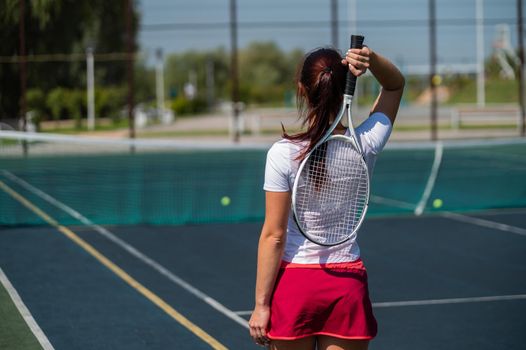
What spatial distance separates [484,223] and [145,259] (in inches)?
203

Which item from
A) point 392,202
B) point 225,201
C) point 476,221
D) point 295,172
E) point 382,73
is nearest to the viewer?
point 295,172

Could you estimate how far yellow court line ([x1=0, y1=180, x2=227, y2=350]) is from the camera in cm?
686

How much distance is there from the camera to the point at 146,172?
20703 mm

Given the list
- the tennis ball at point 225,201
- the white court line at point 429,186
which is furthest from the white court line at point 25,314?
the white court line at point 429,186

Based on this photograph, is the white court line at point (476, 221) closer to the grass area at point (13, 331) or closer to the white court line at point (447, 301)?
the white court line at point (447, 301)

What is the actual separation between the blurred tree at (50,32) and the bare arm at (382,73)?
23308mm

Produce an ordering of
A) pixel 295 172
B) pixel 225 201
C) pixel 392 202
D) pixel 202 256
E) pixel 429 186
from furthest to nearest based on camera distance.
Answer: pixel 429 186, pixel 392 202, pixel 225 201, pixel 202 256, pixel 295 172

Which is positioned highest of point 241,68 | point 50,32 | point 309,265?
point 241,68

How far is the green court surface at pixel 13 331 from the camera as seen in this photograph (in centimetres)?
645

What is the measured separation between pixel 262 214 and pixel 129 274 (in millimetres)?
4781

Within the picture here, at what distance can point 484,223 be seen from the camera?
1297 centimetres

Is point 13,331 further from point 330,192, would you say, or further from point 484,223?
point 484,223

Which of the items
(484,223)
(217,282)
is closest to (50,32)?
(484,223)

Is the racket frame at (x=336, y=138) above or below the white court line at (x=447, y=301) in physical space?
above
